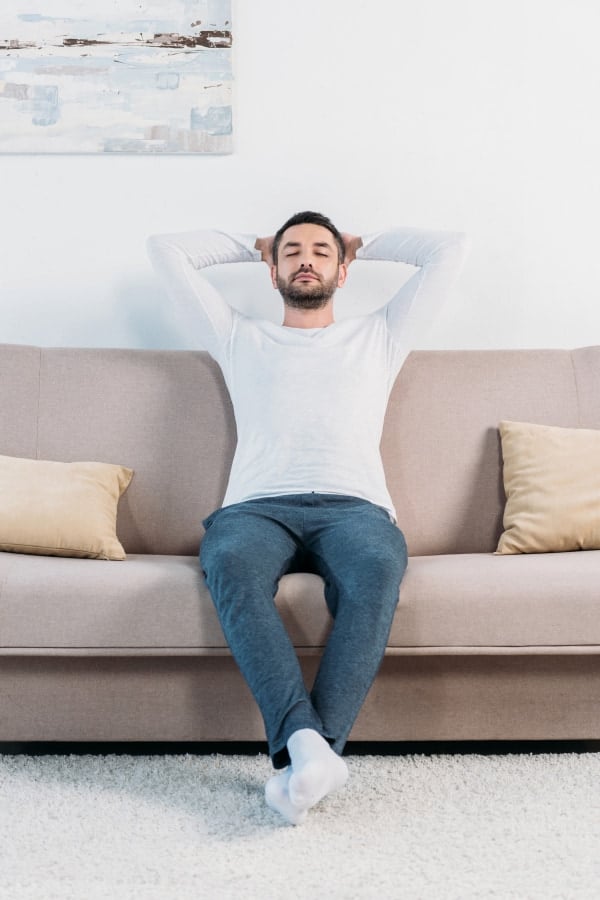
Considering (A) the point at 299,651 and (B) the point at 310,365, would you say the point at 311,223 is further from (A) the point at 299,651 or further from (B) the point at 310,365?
(A) the point at 299,651

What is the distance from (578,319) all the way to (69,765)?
2002 millimetres

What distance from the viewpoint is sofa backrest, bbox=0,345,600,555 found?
2.35m

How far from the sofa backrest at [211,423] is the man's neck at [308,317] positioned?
0.26 metres

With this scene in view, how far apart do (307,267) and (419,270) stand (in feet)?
1.04

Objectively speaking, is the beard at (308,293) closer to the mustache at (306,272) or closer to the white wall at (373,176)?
the mustache at (306,272)

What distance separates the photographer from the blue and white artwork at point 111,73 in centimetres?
274

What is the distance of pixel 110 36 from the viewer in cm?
274

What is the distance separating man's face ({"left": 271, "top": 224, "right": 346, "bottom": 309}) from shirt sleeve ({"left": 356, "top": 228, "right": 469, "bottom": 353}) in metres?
0.14

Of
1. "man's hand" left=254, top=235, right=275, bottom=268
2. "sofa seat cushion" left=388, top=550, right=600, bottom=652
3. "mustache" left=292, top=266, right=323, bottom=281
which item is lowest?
"sofa seat cushion" left=388, top=550, right=600, bottom=652

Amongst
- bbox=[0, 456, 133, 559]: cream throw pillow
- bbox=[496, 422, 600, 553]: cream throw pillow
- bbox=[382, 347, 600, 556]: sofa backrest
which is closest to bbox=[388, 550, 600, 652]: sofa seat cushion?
bbox=[496, 422, 600, 553]: cream throw pillow

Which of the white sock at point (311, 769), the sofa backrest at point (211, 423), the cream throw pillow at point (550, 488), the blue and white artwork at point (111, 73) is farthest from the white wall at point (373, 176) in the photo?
the white sock at point (311, 769)

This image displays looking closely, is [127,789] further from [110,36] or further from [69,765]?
[110,36]

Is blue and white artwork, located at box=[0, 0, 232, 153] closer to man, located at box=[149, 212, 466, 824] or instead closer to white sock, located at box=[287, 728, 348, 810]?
man, located at box=[149, 212, 466, 824]

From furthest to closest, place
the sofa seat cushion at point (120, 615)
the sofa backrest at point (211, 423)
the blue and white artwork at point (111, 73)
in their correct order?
1. the blue and white artwork at point (111, 73)
2. the sofa backrest at point (211, 423)
3. the sofa seat cushion at point (120, 615)
